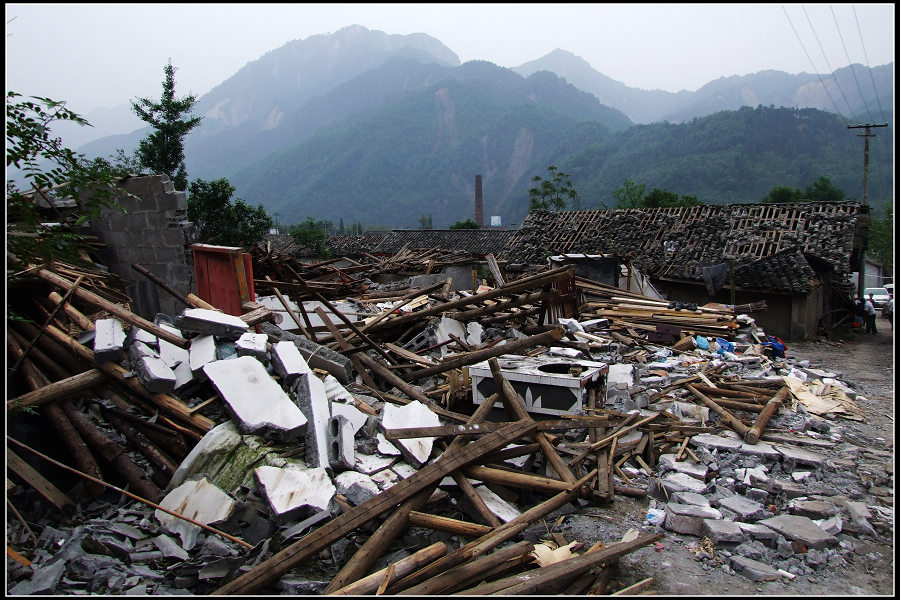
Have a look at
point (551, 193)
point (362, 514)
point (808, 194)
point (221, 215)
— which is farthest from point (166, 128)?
point (808, 194)

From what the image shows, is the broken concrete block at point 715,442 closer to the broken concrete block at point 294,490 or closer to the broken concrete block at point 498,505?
the broken concrete block at point 498,505

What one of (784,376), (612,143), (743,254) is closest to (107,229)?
(784,376)

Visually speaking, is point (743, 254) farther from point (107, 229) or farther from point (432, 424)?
point (107, 229)

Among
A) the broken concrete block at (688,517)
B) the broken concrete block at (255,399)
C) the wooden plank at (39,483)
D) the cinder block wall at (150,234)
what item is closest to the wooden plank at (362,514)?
the broken concrete block at (255,399)

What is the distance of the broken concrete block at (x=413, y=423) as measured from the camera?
498cm

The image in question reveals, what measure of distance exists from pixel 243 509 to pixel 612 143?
95.8 m

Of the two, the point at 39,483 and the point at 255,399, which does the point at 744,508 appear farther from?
the point at 39,483

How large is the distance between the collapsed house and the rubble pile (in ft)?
0.06

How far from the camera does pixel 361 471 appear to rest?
4738 mm

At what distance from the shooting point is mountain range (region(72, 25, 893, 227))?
6631cm

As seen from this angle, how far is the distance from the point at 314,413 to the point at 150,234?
6084 millimetres

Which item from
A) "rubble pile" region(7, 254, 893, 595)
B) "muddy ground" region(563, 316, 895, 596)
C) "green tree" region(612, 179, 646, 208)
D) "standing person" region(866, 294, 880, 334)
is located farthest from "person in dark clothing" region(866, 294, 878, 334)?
"green tree" region(612, 179, 646, 208)

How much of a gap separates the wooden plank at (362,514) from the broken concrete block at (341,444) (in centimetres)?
70

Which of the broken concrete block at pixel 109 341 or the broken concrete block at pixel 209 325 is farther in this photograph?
the broken concrete block at pixel 209 325
